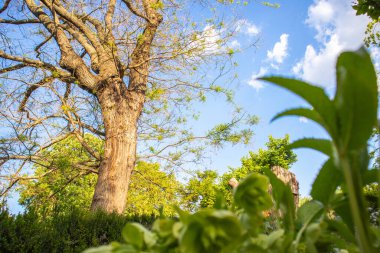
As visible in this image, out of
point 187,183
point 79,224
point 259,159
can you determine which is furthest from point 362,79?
point 259,159

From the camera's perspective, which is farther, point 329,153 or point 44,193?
point 44,193

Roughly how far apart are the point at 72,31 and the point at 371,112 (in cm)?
939

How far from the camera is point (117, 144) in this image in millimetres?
7266

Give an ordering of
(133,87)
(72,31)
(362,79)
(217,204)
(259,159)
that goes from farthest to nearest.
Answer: (259,159) < (72,31) < (133,87) < (217,204) < (362,79)

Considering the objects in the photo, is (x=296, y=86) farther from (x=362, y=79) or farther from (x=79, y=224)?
(x=79, y=224)

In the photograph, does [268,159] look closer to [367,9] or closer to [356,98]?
[367,9]

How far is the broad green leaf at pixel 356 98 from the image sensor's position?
0.27 metres

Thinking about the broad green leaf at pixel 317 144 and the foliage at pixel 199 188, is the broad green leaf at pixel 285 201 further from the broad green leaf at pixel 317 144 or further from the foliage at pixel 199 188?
the foliage at pixel 199 188

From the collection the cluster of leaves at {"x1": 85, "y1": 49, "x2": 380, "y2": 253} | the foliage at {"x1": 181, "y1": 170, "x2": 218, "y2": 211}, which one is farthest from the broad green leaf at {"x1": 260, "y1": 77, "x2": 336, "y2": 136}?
the foliage at {"x1": 181, "y1": 170, "x2": 218, "y2": 211}

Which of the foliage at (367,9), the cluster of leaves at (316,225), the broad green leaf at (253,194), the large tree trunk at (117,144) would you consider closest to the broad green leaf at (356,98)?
the cluster of leaves at (316,225)

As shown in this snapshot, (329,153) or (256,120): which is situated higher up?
(256,120)

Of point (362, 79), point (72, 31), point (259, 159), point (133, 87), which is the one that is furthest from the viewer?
point (259, 159)

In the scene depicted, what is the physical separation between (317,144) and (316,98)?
11cm

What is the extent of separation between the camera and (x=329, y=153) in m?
0.40
